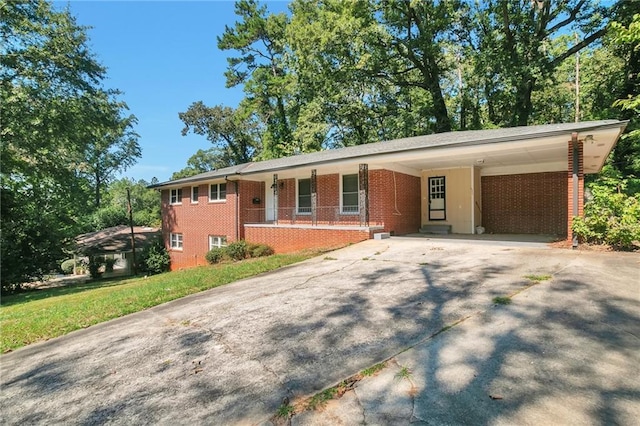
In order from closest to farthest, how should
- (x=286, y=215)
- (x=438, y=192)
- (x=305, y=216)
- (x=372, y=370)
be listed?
(x=372, y=370) < (x=438, y=192) < (x=305, y=216) < (x=286, y=215)

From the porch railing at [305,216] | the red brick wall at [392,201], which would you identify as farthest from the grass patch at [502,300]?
the porch railing at [305,216]

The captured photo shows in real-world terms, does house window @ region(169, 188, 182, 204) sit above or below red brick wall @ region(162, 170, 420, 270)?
above

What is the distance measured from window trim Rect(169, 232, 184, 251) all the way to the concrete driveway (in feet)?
51.5

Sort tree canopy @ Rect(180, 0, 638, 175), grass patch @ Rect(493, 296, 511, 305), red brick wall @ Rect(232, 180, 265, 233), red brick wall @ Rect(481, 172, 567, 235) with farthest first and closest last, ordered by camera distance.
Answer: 1. tree canopy @ Rect(180, 0, 638, 175)
2. red brick wall @ Rect(232, 180, 265, 233)
3. red brick wall @ Rect(481, 172, 567, 235)
4. grass patch @ Rect(493, 296, 511, 305)

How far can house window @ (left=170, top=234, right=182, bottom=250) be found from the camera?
21125 millimetres

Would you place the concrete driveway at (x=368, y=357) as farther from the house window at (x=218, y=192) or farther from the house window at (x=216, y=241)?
the house window at (x=218, y=192)

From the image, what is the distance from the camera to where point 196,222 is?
1969 centimetres

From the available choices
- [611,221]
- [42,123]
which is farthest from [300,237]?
[42,123]

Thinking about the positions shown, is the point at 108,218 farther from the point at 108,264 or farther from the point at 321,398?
the point at 321,398

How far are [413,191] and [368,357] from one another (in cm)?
1177

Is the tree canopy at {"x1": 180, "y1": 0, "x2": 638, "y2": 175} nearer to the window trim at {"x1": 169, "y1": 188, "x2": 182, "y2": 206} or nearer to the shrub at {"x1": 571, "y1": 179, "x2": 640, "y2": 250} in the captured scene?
the window trim at {"x1": 169, "y1": 188, "x2": 182, "y2": 206}

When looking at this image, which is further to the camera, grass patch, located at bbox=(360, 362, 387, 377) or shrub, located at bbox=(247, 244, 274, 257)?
shrub, located at bbox=(247, 244, 274, 257)

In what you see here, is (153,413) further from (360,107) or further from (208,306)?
(360,107)

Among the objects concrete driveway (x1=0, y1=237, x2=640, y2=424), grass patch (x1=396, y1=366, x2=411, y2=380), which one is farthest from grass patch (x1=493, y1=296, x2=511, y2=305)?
grass patch (x1=396, y1=366, x2=411, y2=380)
